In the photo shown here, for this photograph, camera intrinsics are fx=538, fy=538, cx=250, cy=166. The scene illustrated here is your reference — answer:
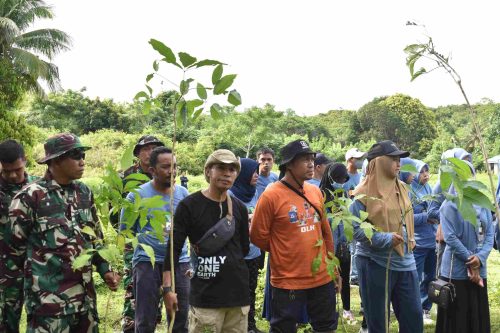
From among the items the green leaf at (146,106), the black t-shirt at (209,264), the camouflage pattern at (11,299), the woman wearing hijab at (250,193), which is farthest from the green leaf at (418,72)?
the woman wearing hijab at (250,193)

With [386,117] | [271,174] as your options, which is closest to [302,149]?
[271,174]

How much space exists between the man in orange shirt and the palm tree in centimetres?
2034

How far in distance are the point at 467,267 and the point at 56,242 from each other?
120 inches

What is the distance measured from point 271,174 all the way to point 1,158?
336cm

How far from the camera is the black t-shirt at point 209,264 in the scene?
130 inches

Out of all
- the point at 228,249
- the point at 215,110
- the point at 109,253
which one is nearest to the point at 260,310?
the point at 228,249

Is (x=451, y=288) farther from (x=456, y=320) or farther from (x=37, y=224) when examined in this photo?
(x=37, y=224)

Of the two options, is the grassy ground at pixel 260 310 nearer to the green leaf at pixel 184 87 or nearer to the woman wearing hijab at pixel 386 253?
the woman wearing hijab at pixel 386 253

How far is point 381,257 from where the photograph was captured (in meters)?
3.74

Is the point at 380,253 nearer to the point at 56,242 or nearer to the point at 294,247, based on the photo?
the point at 294,247

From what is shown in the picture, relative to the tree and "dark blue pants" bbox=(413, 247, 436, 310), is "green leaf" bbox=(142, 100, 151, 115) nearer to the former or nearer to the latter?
"dark blue pants" bbox=(413, 247, 436, 310)

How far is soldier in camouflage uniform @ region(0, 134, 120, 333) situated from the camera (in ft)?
9.23

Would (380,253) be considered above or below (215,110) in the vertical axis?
below

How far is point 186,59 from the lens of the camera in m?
1.90
